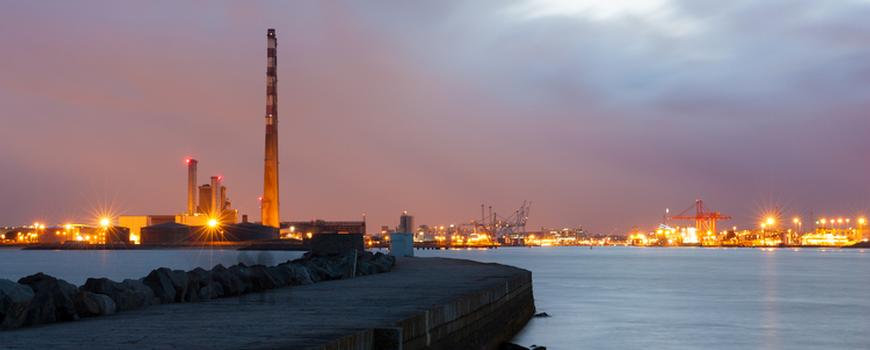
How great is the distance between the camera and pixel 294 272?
2019 centimetres

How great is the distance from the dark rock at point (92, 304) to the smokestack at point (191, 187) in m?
183

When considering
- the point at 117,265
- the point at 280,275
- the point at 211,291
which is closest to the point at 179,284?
the point at 211,291

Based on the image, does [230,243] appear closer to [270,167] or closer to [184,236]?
[184,236]

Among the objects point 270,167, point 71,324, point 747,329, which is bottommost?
point 747,329

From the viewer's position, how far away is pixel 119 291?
41.5 feet

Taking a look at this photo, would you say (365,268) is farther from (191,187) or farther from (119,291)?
(191,187)

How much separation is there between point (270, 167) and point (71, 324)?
11341cm

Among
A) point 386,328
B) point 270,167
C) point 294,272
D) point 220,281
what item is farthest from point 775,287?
point 270,167

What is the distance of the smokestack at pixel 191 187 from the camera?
7490 inches

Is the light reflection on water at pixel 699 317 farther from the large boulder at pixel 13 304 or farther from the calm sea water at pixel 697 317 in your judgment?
the large boulder at pixel 13 304

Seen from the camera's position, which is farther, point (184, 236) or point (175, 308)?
point (184, 236)

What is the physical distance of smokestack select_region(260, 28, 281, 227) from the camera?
123812 millimetres

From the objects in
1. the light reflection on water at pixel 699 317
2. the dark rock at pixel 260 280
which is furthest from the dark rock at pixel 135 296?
the light reflection on water at pixel 699 317

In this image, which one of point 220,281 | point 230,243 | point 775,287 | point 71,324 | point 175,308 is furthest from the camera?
point 230,243
